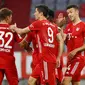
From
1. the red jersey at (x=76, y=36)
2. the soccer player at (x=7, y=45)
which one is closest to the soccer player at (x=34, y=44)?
the soccer player at (x=7, y=45)

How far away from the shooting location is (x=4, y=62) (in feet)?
24.9

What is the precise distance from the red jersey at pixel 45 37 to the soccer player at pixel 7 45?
39 centimetres

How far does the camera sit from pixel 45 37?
289 inches

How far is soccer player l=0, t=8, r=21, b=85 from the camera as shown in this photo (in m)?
7.48

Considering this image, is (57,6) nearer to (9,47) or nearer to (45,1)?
(45,1)

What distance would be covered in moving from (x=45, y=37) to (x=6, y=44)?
0.66 m

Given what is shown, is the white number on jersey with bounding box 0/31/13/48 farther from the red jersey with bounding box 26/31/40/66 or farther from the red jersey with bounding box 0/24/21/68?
the red jersey with bounding box 26/31/40/66

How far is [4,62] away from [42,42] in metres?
0.73

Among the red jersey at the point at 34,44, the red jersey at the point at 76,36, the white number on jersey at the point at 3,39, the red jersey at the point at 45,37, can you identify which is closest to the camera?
the red jersey at the point at 45,37

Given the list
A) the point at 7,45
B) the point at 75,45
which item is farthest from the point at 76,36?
the point at 7,45

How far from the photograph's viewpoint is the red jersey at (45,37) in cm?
734

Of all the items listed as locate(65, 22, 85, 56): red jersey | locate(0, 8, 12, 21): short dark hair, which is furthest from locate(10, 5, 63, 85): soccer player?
locate(65, 22, 85, 56): red jersey

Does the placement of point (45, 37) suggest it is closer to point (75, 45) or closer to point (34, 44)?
point (34, 44)

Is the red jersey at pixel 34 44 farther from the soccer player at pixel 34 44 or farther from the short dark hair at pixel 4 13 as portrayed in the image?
the short dark hair at pixel 4 13
